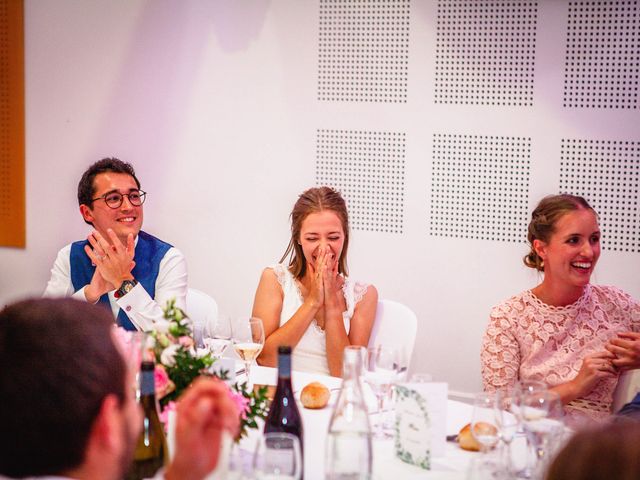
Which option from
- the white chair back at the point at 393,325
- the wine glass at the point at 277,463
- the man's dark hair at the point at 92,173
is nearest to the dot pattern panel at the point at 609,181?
the white chair back at the point at 393,325

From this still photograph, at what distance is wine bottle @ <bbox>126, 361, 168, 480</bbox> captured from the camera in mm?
2066

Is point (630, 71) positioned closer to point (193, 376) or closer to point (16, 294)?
point (193, 376)

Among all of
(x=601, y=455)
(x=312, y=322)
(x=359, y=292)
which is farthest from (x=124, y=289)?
(x=601, y=455)

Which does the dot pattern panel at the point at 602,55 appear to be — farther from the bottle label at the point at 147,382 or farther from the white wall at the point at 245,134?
the bottle label at the point at 147,382

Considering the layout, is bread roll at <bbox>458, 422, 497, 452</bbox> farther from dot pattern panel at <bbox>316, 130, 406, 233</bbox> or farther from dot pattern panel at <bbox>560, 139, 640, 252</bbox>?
dot pattern panel at <bbox>316, 130, 406, 233</bbox>

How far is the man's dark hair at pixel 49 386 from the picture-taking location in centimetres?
138

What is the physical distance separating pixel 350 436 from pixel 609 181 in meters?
3.09

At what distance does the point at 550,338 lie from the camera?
3369 millimetres

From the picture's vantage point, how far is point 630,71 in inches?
173

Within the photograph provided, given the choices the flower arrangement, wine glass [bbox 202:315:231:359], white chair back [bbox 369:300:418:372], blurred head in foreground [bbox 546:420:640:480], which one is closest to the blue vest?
white chair back [bbox 369:300:418:372]

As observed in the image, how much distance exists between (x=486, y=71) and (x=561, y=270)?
5.32 feet

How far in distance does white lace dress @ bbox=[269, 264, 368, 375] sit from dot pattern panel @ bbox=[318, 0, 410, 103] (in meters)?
1.45

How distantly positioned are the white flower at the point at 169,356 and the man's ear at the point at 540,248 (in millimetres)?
1832

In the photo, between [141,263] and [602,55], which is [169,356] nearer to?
[141,263]
